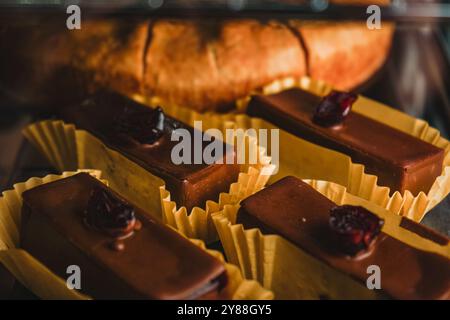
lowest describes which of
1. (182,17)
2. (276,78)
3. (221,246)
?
(221,246)

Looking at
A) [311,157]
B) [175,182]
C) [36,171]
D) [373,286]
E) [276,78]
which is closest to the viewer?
[373,286]

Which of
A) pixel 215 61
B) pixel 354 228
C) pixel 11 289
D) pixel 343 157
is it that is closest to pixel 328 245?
pixel 354 228

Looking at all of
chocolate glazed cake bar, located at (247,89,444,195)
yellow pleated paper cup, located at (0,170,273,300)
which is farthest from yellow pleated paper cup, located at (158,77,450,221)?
yellow pleated paper cup, located at (0,170,273,300)

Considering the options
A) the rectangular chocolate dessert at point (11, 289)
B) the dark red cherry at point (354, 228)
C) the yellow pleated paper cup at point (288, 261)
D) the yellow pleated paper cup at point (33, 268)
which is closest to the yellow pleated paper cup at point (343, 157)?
the yellow pleated paper cup at point (288, 261)

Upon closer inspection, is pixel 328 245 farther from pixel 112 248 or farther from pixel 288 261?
pixel 112 248

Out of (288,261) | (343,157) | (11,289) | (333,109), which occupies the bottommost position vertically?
(11,289)

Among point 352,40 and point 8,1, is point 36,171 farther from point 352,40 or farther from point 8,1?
point 352,40

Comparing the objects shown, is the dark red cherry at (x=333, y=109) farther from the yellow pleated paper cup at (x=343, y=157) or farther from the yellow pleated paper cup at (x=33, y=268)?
the yellow pleated paper cup at (x=33, y=268)
